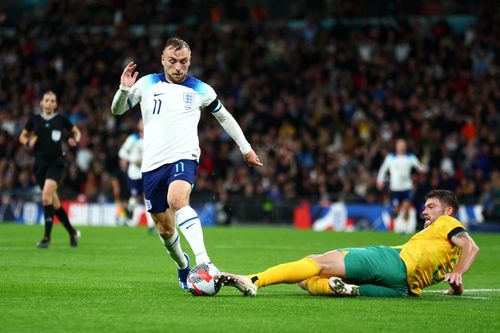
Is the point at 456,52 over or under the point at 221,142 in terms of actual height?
over

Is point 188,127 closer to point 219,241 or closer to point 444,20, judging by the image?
point 219,241

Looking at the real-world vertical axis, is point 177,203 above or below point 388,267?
above

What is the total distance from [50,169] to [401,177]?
37.8 feet

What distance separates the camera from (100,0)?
3900 centimetres

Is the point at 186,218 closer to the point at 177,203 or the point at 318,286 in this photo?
the point at 177,203

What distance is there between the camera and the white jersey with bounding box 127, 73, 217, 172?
997 centimetres

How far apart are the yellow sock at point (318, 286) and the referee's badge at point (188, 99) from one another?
7.02ft

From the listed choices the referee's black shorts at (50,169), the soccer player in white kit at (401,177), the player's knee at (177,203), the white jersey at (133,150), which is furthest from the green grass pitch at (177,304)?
the soccer player in white kit at (401,177)

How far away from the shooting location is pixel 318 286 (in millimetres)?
9547

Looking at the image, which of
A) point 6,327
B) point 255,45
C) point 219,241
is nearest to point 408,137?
point 255,45

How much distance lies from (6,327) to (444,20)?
2724cm

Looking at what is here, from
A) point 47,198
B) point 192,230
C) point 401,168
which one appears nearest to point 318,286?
point 192,230

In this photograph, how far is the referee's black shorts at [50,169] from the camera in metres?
16.9

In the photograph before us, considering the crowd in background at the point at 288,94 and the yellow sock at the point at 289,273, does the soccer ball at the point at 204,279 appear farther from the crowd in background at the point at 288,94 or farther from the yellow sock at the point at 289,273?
the crowd in background at the point at 288,94
